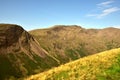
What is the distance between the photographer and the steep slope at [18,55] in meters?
146

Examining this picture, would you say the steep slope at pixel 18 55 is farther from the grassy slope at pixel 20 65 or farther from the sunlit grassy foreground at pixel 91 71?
the sunlit grassy foreground at pixel 91 71

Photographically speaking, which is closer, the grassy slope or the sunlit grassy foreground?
the sunlit grassy foreground

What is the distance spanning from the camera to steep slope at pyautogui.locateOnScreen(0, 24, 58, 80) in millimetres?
145625

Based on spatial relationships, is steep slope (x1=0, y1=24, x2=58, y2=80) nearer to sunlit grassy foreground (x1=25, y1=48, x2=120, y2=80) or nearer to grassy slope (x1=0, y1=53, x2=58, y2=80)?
grassy slope (x1=0, y1=53, x2=58, y2=80)

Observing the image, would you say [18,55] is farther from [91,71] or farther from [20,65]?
[91,71]

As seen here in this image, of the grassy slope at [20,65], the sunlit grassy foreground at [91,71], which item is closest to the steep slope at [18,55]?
the grassy slope at [20,65]

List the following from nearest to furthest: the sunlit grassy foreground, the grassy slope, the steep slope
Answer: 1. the sunlit grassy foreground
2. the grassy slope
3. the steep slope

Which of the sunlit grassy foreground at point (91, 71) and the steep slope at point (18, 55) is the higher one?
the sunlit grassy foreground at point (91, 71)

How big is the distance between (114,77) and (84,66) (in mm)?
2905

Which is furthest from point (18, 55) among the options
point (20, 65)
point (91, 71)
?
point (91, 71)

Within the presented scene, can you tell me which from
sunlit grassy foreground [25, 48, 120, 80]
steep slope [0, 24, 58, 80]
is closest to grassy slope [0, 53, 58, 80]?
steep slope [0, 24, 58, 80]

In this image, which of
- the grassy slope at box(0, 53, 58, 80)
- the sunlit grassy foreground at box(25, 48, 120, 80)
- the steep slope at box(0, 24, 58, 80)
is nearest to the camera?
the sunlit grassy foreground at box(25, 48, 120, 80)

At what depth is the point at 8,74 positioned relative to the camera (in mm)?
139250

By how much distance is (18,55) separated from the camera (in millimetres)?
164000
